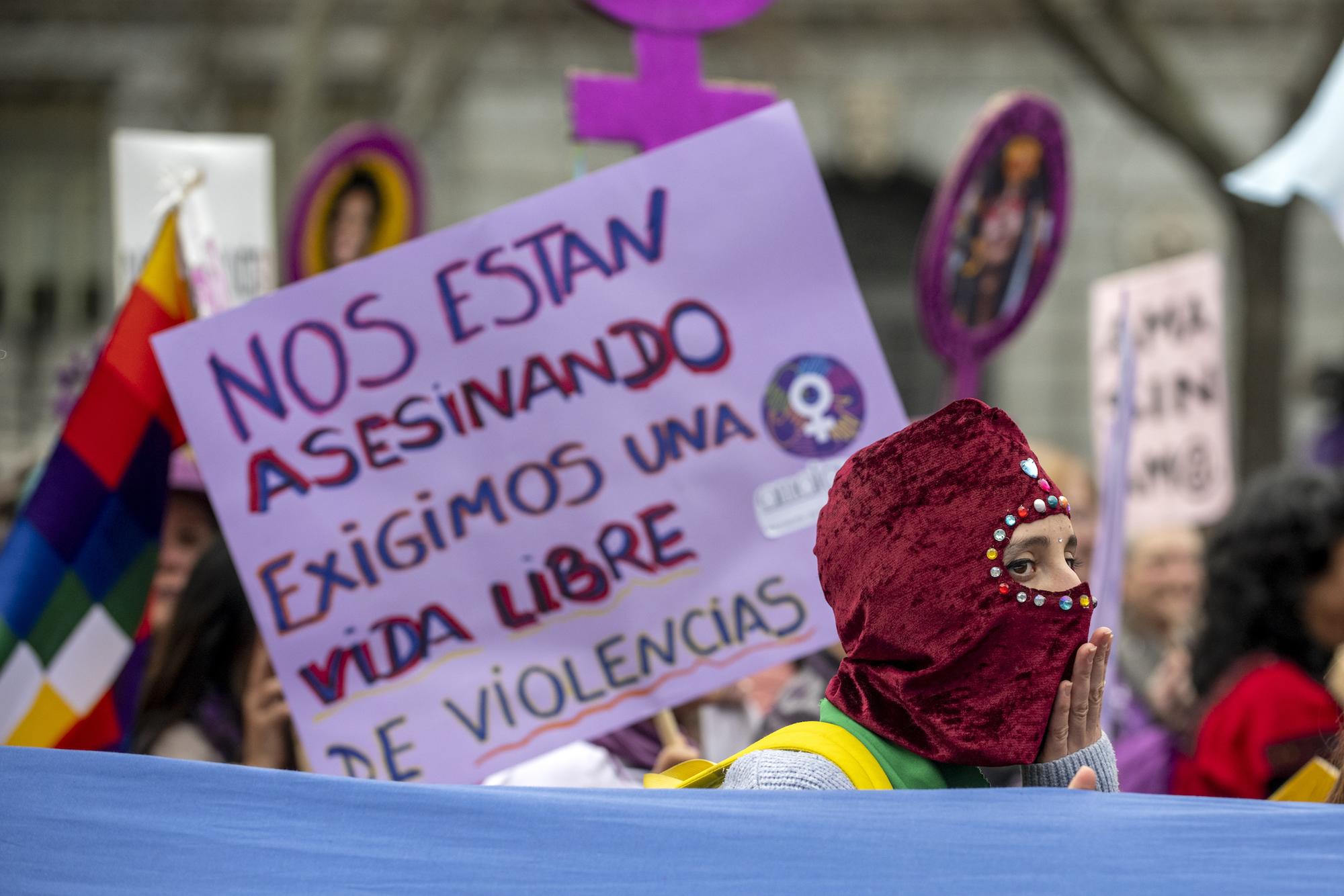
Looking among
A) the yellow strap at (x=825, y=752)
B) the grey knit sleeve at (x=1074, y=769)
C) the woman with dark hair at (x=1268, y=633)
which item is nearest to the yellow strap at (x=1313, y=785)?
the grey knit sleeve at (x=1074, y=769)

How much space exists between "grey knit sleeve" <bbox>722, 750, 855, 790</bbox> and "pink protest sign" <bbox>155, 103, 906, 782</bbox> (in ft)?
3.19

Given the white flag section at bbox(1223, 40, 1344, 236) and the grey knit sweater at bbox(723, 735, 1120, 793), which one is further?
the white flag section at bbox(1223, 40, 1344, 236)

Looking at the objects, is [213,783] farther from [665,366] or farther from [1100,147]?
[1100,147]

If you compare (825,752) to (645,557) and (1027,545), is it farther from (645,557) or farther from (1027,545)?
(645,557)

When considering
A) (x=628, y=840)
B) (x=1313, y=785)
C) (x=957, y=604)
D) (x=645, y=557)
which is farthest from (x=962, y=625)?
(x=645, y=557)

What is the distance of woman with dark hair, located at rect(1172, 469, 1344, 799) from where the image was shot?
131 inches

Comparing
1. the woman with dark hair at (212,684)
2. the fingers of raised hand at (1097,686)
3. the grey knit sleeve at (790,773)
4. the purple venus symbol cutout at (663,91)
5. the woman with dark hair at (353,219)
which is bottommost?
the woman with dark hair at (212,684)

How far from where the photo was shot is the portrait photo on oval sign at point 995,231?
4047 millimetres

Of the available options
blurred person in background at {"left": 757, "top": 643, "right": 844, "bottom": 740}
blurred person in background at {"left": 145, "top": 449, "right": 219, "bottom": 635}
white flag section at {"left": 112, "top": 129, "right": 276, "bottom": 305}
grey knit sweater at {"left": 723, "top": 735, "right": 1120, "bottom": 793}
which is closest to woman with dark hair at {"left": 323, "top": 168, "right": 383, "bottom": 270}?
white flag section at {"left": 112, "top": 129, "right": 276, "bottom": 305}

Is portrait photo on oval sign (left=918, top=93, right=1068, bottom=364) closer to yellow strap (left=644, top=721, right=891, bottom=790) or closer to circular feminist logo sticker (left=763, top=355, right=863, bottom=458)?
circular feminist logo sticker (left=763, top=355, right=863, bottom=458)

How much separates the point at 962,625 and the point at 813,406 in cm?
113

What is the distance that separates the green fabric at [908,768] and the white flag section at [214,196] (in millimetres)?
2828

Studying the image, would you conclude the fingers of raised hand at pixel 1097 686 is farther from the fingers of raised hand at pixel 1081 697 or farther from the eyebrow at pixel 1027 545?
the eyebrow at pixel 1027 545

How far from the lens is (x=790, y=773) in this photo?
1.74 m
